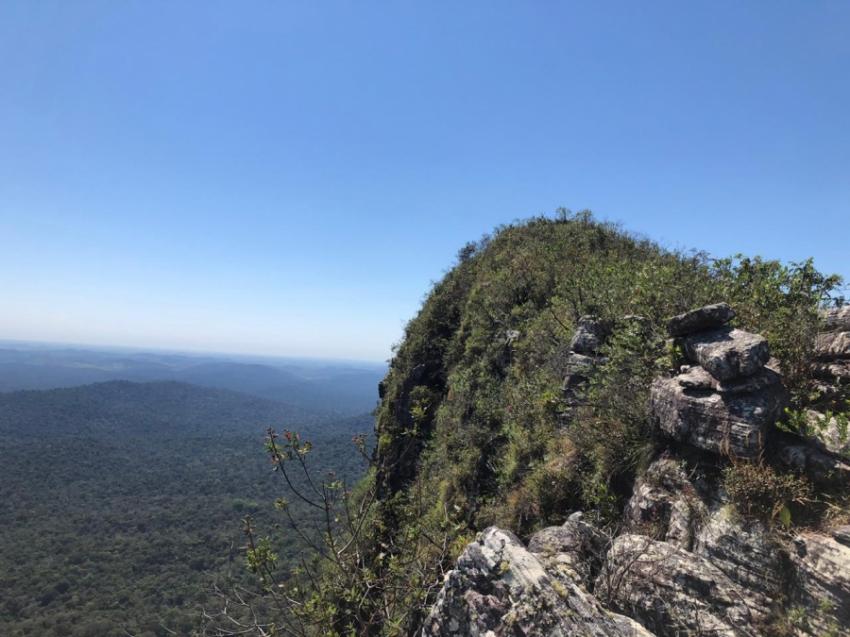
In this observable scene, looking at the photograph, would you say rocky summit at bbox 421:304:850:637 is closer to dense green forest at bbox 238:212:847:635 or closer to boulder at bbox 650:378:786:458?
boulder at bbox 650:378:786:458

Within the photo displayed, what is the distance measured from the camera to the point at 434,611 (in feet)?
15.4

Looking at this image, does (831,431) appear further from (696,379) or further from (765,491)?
(696,379)

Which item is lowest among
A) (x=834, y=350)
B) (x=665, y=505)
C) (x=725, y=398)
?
(x=665, y=505)

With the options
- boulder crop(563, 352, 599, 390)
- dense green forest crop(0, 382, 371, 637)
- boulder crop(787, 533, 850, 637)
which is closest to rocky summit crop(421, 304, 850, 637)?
boulder crop(787, 533, 850, 637)

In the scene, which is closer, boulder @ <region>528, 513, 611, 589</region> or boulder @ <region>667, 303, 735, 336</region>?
boulder @ <region>528, 513, 611, 589</region>

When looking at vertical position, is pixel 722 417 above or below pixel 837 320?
below

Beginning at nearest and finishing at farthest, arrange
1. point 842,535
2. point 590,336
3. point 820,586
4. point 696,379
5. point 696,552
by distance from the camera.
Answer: point 820,586
point 842,535
point 696,552
point 696,379
point 590,336

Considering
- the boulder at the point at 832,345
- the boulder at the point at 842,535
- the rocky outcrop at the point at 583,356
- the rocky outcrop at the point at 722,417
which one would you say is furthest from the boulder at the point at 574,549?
the boulder at the point at 832,345

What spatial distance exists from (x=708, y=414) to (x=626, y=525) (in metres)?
1.79

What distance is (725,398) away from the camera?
498 centimetres

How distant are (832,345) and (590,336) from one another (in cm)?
400

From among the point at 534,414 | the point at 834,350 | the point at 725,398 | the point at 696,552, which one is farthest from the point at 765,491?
the point at 534,414

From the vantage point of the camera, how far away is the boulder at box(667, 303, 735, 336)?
5781 mm

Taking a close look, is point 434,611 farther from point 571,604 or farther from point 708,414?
point 708,414
